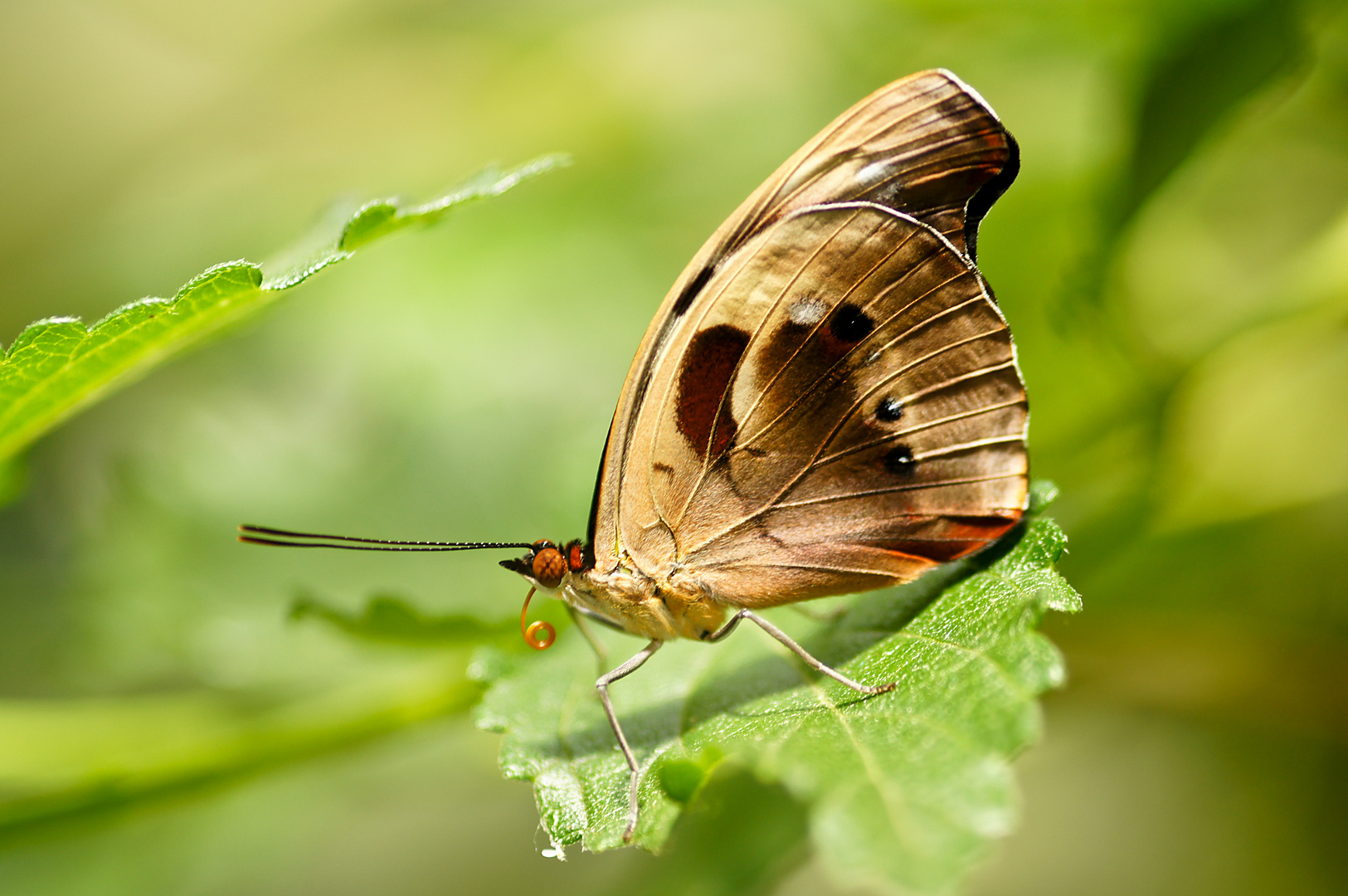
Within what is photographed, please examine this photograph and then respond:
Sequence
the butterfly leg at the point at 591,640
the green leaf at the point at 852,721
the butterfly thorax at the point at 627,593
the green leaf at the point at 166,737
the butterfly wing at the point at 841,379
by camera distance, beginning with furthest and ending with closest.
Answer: the butterfly leg at the point at 591,640
the green leaf at the point at 166,737
the butterfly thorax at the point at 627,593
the butterfly wing at the point at 841,379
the green leaf at the point at 852,721

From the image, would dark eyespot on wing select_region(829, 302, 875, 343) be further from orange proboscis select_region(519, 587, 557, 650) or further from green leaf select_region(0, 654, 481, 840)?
green leaf select_region(0, 654, 481, 840)

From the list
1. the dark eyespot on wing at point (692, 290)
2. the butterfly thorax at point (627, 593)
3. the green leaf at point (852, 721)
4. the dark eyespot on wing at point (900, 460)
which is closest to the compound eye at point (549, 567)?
the butterfly thorax at point (627, 593)

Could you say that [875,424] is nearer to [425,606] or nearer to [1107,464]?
[1107,464]

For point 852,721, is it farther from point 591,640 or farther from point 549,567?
point 591,640

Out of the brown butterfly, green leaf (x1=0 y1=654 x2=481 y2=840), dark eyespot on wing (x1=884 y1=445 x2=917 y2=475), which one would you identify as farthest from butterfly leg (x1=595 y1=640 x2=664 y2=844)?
dark eyespot on wing (x1=884 y1=445 x2=917 y2=475)

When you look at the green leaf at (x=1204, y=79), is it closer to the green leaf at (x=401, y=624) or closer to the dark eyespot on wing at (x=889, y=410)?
the dark eyespot on wing at (x=889, y=410)

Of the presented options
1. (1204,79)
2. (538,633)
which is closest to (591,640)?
(538,633)

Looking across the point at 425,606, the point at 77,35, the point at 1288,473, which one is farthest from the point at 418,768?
the point at 77,35
